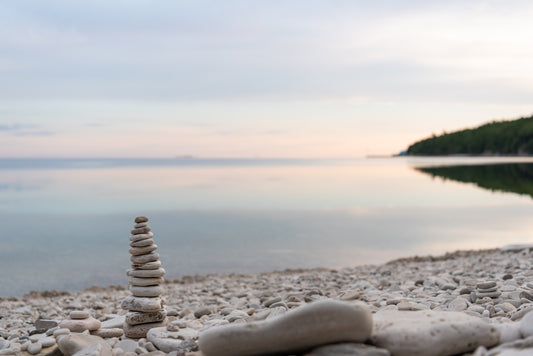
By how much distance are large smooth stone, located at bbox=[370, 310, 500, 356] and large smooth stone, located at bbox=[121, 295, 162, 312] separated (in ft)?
9.01

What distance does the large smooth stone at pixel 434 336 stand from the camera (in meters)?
3.19

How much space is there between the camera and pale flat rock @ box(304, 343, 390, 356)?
311cm

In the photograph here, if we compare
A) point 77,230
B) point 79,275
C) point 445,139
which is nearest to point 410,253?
point 79,275

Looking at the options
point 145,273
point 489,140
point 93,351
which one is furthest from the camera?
point 489,140

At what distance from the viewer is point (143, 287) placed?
210 inches

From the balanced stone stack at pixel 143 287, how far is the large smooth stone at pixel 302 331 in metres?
2.18

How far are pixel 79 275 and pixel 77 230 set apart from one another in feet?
27.6

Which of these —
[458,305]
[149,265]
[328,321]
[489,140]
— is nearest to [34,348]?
[149,265]

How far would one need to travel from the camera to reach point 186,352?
152 inches

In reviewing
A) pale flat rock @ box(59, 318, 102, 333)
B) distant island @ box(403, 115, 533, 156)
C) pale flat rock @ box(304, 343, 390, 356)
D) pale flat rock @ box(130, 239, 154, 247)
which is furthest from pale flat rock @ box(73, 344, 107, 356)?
distant island @ box(403, 115, 533, 156)

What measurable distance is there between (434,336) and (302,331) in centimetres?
92

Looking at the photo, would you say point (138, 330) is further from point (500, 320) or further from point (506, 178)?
point (506, 178)

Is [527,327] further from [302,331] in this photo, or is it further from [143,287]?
[143,287]

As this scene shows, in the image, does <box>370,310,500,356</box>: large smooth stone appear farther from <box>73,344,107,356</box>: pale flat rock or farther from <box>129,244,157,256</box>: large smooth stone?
<box>129,244,157,256</box>: large smooth stone
